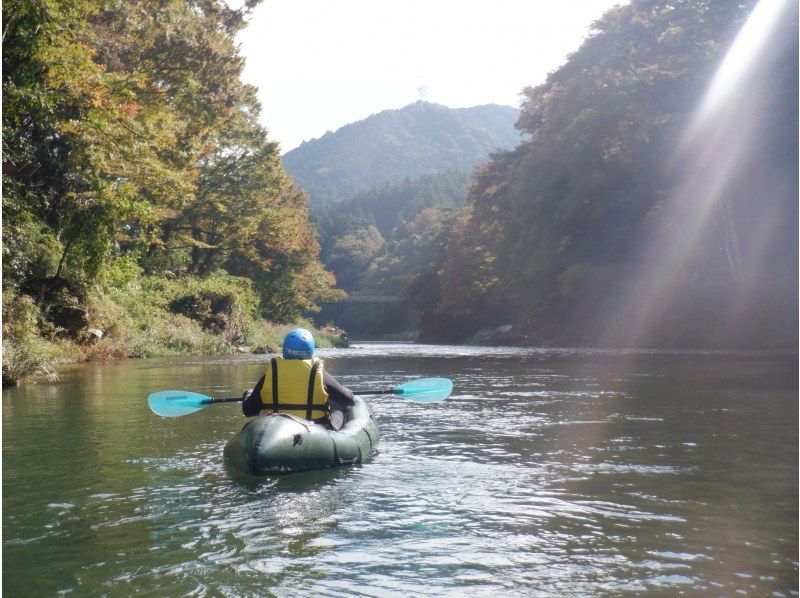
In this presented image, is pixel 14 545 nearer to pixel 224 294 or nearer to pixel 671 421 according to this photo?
pixel 671 421

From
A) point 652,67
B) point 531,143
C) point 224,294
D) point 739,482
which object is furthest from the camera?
point 531,143

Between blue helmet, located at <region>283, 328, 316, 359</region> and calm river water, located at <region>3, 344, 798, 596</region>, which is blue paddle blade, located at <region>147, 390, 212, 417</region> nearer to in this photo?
calm river water, located at <region>3, 344, 798, 596</region>

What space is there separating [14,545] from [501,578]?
9.04 feet

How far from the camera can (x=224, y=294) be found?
31.8 meters

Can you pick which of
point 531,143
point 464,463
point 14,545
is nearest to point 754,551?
point 464,463

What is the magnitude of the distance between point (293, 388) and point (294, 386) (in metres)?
0.02

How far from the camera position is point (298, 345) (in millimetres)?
6965

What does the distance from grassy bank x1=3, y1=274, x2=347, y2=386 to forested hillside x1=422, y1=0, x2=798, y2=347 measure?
40.6ft

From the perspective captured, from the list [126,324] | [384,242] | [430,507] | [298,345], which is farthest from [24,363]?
[384,242]

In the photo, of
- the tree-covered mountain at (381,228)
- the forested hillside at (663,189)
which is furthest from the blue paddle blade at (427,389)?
the tree-covered mountain at (381,228)

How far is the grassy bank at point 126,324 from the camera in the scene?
1452cm

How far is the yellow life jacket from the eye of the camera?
702cm

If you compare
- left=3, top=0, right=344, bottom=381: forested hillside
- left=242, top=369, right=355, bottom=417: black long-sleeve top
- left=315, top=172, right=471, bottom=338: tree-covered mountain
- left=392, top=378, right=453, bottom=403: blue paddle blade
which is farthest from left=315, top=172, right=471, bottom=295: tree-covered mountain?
left=242, top=369, right=355, bottom=417: black long-sleeve top

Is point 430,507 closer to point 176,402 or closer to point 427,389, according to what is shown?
point 427,389
